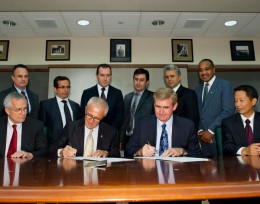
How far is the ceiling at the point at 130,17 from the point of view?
4.49 meters

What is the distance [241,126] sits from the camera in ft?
7.97

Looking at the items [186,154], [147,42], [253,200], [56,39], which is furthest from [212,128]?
[56,39]

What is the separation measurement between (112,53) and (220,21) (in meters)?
2.38

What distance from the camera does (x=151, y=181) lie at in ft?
2.80

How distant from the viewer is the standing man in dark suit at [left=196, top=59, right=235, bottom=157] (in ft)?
10.8

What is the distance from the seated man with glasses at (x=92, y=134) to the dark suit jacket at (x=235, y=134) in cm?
104

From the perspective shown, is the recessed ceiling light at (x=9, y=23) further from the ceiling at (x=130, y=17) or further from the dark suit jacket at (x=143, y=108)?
the dark suit jacket at (x=143, y=108)

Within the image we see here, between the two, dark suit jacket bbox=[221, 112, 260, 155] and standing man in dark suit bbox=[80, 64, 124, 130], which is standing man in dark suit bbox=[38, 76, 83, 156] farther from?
dark suit jacket bbox=[221, 112, 260, 155]

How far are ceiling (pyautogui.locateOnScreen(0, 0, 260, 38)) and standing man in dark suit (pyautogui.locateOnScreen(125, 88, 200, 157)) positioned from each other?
Answer: 2.70 metres

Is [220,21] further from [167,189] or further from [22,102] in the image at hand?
[167,189]

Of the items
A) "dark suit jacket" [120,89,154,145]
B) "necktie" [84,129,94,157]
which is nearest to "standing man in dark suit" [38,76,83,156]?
"dark suit jacket" [120,89,154,145]

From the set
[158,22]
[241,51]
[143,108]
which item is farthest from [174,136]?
[241,51]

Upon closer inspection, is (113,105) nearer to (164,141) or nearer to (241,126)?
(164,141)

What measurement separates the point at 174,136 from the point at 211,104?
4.60 ft
